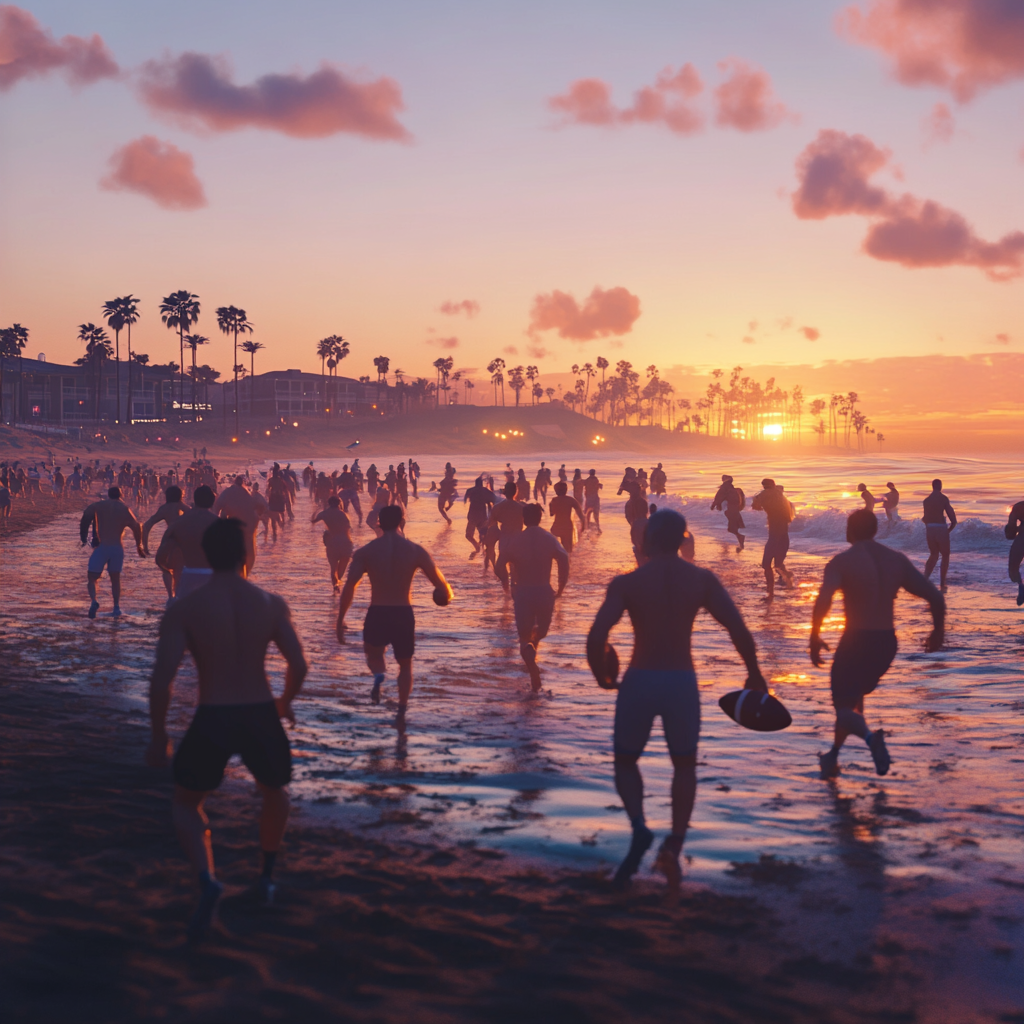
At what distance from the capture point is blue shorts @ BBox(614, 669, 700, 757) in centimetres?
477

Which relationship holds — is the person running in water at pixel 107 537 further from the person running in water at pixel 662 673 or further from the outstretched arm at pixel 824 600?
the person running in water at pixel 662 673

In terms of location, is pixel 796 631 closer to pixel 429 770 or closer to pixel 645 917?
pixel 429 770

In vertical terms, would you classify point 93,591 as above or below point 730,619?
below

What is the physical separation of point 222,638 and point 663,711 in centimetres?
211

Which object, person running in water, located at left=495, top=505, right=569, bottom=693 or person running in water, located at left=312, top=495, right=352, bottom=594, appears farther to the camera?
person running in water, located at left=312, top=495, right=352, bottom=594

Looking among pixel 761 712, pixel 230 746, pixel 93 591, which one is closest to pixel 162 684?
pixel 230 746

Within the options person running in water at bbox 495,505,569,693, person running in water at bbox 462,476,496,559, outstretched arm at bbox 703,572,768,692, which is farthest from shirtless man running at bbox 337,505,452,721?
person running in water at bbox 462,476,496,559

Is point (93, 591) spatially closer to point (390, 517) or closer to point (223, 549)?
point (390, 517)

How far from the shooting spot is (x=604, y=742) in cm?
771

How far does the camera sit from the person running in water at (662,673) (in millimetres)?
4789

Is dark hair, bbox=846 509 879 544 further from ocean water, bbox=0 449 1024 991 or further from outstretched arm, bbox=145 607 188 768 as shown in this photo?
outstretched arm, bbox=145 607 188 768

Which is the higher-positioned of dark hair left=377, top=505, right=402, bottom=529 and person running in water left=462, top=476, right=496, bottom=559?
dark hair left=377, top=505, right=402, bottom=529

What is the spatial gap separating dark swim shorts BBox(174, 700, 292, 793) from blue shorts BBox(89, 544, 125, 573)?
31.6ft

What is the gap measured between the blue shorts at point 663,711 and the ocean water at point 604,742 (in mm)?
776
